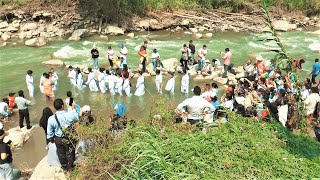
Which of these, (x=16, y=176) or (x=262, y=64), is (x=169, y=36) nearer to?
(x=262, y=64)

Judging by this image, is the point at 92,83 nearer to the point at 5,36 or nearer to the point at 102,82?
the point at 102,82

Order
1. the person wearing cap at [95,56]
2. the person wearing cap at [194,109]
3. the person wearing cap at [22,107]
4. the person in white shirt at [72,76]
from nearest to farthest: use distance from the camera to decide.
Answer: the person wearing cap at [194,109]
the person wearing cap at [22,107]
the person in white shirt at [72,76]
the person wearing cap at [95,56]

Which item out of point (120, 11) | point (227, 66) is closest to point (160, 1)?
point (120, 11)

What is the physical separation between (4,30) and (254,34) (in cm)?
1600

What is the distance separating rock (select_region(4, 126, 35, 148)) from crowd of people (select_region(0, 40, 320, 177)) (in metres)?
0.33

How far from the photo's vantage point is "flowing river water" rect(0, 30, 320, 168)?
12445 millimetres

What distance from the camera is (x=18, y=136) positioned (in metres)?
10.4

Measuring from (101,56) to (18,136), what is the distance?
31.3 ft

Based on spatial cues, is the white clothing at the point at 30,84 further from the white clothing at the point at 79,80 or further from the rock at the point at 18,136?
the rock at the point at 18,136

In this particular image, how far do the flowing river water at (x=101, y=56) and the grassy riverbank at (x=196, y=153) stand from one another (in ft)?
12.0

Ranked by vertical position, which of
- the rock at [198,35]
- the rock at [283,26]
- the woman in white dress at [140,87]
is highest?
the rock at [283,26]

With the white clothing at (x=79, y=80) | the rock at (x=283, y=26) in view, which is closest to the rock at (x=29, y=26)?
the white clothing at (x=79, y=80)

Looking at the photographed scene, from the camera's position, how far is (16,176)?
7.99 m

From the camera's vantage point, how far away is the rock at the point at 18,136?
403 inches
